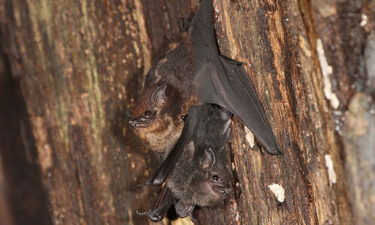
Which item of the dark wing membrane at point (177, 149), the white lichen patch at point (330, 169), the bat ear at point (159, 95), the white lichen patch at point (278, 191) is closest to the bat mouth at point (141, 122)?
the bat ear at point (159, 95)

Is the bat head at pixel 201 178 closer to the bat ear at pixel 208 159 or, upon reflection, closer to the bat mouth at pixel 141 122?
the bat ear at pixel 208 159

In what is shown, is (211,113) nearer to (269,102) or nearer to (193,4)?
(269,102)

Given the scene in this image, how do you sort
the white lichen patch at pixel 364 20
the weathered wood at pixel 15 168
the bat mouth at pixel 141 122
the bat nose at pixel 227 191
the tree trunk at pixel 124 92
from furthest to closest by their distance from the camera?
the weathered wood at pixel 15 168 < the white lichen patch at pixel 364 20 < the tree trunk at pixel 124 92 < the bat mouth at pixel 141 122 < the bat nose at pixel 227 191

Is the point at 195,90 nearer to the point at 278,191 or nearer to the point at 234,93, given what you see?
the point at 234,93

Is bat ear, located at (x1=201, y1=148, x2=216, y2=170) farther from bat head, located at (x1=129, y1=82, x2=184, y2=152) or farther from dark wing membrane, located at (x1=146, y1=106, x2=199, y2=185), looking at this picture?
bat head, located at (x1=129, y1=82, x2=184, y2=152)

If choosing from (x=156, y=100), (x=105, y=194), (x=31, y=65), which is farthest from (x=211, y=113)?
(x=31, y=65)
